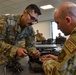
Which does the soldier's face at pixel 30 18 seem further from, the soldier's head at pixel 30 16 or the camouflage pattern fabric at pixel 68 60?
the camouflage pattern fabric at pixel 68 60

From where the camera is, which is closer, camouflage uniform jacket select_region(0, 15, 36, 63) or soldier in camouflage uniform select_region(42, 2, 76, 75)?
soldier in camouflage uniform select_region(42, 2, 76, 75)

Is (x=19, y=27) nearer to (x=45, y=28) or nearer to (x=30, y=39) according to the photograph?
(x=30, y=39)

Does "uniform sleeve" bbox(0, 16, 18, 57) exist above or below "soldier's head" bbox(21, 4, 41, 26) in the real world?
below

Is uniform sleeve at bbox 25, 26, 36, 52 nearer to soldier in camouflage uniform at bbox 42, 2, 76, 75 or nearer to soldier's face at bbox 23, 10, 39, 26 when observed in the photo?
soldier's face at bbox 23, 10, 39, 26

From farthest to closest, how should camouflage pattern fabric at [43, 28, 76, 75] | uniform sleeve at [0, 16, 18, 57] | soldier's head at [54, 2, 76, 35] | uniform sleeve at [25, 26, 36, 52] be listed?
uniform sleeve at [25, 26, 36, 52], uniform sleeve at [0, 16, 18, 57], soldier's head at [54, 2, 76, 35], camouflage pattern fabric at [43, 28, 76, 75]

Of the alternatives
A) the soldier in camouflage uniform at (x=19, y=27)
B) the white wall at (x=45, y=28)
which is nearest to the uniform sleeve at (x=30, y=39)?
the soldier in camouflage uniform at (x=19, y=27)

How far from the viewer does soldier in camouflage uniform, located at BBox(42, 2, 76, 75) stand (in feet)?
2.53

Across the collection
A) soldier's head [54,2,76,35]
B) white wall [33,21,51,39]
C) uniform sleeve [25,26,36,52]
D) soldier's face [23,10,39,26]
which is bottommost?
white wall [33,21,51,39]

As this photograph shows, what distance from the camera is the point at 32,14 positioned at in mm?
1579

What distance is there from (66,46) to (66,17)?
205 mm

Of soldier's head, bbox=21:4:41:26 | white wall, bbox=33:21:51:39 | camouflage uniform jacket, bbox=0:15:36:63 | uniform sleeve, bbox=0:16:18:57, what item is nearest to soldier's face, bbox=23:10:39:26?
soldier's head, bbox=21:4:41:26

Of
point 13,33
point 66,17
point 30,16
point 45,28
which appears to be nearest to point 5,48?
point 13,33

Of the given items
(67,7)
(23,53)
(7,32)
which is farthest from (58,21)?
(7,32)

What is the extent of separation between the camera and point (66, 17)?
0.90 meters
